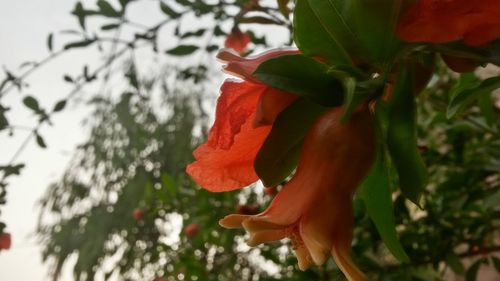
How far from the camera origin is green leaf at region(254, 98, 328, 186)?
229 mm

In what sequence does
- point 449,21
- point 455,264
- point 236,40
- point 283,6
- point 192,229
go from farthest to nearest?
point 192,229
point 236,40
point 455,264
point 283,6
point 449,21

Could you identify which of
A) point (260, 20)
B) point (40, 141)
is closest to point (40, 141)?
point (40, 141)

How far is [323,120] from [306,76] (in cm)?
3

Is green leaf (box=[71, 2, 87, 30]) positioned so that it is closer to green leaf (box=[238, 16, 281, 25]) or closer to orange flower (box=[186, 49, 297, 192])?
green leaf (box=[238, 16, 281, 25])

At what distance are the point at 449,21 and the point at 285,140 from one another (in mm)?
84

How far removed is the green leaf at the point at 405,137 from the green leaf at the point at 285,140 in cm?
3

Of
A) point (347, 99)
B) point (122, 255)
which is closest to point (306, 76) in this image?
point (347, 99)

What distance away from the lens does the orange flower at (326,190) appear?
23 centimetres

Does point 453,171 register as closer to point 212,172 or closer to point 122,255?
point 212,172

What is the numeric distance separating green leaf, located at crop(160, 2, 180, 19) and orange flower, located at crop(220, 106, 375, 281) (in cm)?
63

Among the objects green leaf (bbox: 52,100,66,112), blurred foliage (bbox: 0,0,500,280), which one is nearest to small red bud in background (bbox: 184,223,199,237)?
blurred foliage (bbox: 0,0,500,280)

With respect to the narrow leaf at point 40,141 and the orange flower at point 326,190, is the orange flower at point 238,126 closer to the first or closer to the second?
the orange flower at point 326,190

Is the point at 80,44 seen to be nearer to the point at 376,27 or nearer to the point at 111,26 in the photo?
the point at 111,26

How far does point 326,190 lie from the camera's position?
0.78 ft
